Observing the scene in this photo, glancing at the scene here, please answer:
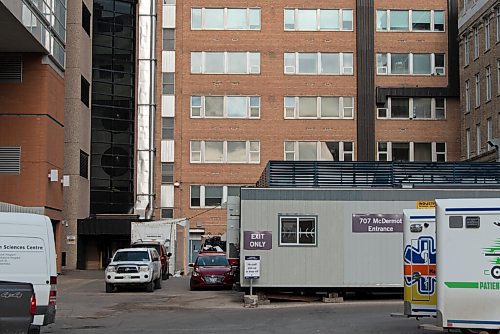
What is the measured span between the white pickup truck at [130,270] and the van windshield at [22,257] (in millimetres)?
16352

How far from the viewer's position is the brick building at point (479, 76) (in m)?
50.6

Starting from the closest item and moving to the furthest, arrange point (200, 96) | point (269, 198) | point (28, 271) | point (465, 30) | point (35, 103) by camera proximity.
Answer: point (28, 271) < point (269, 198) < point (35, 103) < point (465, 30) < point (200, 96)

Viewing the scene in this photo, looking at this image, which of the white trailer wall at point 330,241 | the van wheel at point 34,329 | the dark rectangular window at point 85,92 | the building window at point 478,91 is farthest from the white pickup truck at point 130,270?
the building window at point 478,91

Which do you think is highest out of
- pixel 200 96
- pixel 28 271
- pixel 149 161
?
pixel 200 96

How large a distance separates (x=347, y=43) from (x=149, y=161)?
55.8ft

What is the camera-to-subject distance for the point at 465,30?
5628cm

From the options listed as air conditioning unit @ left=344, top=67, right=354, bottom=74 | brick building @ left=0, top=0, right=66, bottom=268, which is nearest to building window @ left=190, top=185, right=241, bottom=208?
air conditioning unit @ left=344, top=67, right=354, bottom=74

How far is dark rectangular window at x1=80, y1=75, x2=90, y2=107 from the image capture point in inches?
Result: 2056

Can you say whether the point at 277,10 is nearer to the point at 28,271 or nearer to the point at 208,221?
the point at 208,221

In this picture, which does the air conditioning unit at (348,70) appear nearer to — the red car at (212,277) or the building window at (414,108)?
the building window at (414,108)

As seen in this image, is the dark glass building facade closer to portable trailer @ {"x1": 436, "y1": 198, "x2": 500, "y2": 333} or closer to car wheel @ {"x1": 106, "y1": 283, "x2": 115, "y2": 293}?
car wheel @ {"x1": 106, "y1": 283, "x2": 115, "y2": 293}

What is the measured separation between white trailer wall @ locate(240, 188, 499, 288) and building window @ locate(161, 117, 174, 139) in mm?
33836

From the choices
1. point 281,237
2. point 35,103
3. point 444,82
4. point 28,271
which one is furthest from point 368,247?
point 444,82

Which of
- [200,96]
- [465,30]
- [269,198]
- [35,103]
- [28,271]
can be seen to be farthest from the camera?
[200,96]
